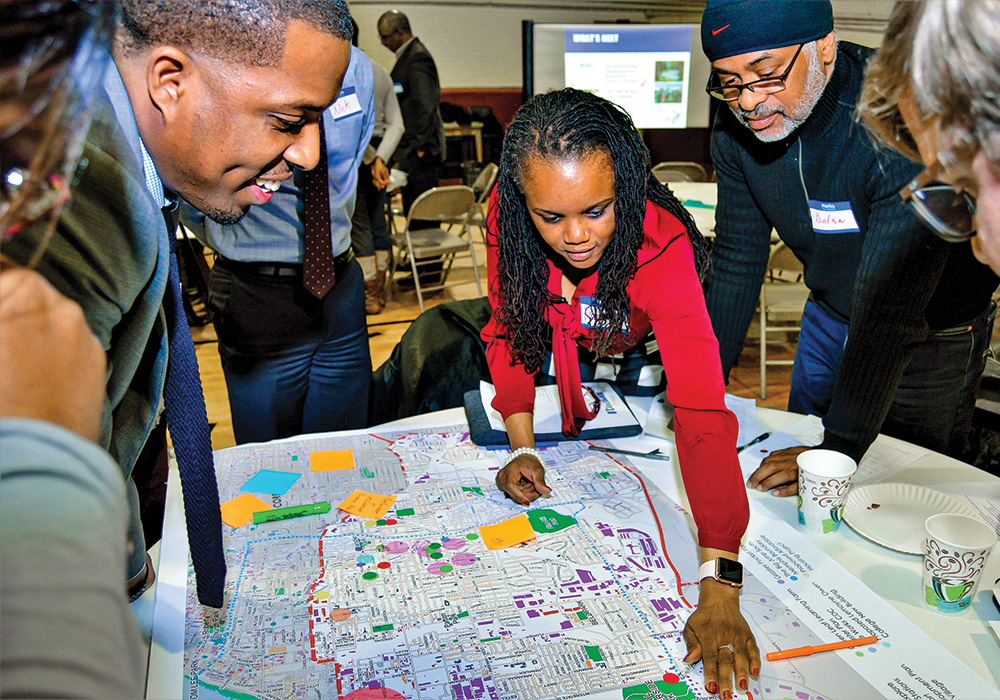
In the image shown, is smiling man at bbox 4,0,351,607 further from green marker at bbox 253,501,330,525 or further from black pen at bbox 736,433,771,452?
black pen at bbox 736,433,771,452

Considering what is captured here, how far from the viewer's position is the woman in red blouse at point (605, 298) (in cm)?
101

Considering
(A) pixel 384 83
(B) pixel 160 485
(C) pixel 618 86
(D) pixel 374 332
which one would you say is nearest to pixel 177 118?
(B) pixel 160 485

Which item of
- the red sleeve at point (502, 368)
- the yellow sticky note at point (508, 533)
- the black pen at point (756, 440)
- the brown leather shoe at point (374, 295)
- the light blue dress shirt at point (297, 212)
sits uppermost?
the light blue dress shirt at point (297, 212)

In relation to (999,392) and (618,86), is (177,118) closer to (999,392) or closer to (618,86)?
(999,392)

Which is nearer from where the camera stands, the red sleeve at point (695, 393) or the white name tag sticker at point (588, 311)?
the red sleeve at point (695, 393)

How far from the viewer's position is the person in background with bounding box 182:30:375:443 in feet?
5.91

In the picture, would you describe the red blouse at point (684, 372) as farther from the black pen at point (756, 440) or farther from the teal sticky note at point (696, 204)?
the teal sticky note at point (696, 204)

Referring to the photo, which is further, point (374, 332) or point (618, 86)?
point (618, 86)

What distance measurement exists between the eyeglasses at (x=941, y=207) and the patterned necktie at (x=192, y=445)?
0.73m

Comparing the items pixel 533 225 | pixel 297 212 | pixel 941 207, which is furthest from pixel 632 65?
pixel 941 207

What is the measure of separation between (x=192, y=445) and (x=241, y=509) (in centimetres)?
40

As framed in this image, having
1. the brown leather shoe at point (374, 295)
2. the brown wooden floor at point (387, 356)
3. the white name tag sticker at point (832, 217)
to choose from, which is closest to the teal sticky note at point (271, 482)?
the white name tag sticker at point (832, 217)

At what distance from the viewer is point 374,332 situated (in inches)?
167

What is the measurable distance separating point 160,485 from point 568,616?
1087 mm
